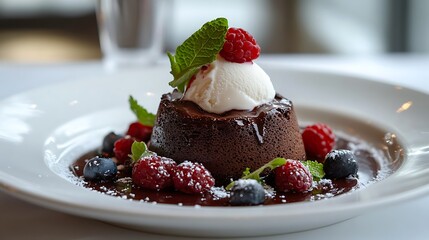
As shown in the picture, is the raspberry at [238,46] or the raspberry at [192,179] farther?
the raspberry at [238,46]

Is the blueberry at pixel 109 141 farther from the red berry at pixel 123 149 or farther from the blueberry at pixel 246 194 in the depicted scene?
the blueberry at pixel 246 194

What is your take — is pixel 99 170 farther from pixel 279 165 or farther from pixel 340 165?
pixel 340 165

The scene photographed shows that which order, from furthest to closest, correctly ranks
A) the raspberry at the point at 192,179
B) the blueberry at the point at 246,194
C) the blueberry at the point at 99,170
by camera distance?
1. the blueberry at the point at 99,170
2. the raspberry at the point at 192,179
3. the blueberry at the point at 246,194

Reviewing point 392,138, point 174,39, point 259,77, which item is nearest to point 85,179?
point 259,77

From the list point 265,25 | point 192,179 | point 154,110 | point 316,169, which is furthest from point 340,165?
point 265,25

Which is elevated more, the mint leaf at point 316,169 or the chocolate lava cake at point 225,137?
the chocolate lava cake at point 225,137

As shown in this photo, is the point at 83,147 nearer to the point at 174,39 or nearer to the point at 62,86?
the point at 62,86

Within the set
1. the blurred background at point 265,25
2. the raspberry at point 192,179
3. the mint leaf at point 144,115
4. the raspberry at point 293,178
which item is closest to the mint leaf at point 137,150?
the raspberry at point 192,179

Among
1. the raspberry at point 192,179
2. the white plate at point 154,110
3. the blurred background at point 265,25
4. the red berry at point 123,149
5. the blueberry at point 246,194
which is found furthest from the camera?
the blurred background at point 265,25
